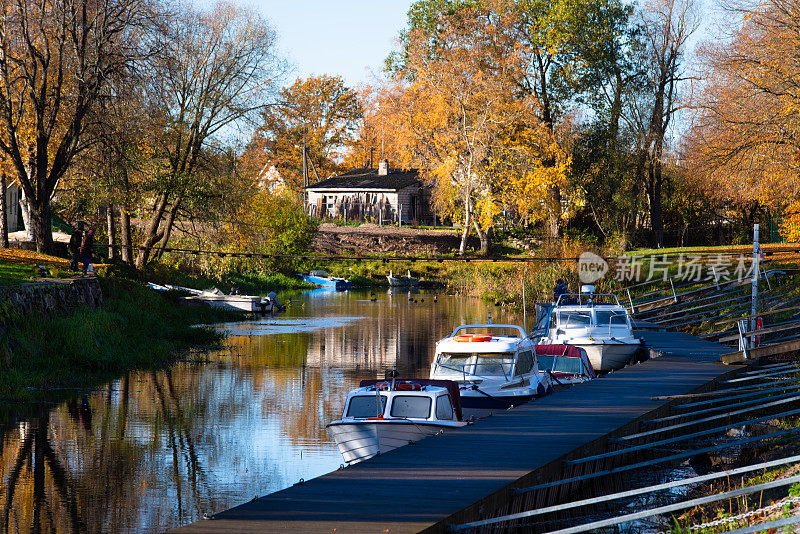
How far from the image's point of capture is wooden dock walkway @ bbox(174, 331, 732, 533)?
33.2 ft

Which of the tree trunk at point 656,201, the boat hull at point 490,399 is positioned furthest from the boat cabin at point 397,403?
the tree trunk at point 656,201

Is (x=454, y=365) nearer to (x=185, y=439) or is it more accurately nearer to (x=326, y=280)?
(x=185, y=439)

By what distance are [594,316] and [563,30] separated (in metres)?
34.3

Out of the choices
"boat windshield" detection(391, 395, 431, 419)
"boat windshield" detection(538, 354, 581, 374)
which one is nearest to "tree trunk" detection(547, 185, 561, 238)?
"boat windshield" detection(538, 354, 581, 374)

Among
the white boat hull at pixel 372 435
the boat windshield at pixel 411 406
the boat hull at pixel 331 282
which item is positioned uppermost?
the boat hull at pixel 331 282

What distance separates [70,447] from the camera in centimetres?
1806

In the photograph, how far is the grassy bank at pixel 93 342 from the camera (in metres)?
23.3

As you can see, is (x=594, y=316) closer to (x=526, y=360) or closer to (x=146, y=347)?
(x=526, y=360)

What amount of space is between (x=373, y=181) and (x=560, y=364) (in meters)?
60.1

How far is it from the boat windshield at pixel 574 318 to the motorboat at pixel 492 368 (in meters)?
8.28

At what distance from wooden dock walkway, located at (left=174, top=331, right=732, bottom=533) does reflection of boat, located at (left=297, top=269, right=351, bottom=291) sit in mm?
45225

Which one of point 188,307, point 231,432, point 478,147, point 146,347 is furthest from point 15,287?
point 478,147

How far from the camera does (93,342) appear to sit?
89.4ft

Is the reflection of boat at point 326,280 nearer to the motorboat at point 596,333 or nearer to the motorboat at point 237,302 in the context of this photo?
the motorboat at point 237,302
